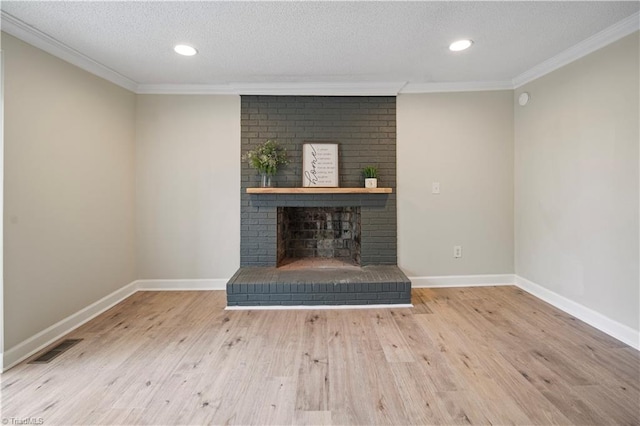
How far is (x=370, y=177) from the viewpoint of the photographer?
312cm

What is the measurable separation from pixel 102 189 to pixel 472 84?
3809mm

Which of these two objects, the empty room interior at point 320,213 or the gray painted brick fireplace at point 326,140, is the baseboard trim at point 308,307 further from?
the gray painted brick fireplace at point 326,140

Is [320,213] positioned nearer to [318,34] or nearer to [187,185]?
[187,185]

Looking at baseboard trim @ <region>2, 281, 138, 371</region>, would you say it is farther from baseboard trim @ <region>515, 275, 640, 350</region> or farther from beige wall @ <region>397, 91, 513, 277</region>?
→ baseboard trim @ <region>515, 275, 640, 350</region>

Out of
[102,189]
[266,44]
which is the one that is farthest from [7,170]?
[266,44]

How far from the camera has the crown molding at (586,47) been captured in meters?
1.98

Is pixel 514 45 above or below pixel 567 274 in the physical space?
above

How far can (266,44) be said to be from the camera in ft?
7.35

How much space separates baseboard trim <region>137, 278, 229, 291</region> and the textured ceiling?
2.11 metres

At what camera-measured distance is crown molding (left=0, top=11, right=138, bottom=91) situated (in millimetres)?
1866

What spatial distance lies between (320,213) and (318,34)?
6.40ft

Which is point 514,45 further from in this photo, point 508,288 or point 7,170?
point 7,170

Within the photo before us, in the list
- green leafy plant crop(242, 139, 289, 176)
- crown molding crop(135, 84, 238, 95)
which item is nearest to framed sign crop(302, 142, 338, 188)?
green leafy plant crop(242, 139, 289, 176)

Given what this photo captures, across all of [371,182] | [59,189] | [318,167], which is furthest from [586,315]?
[59,189]
